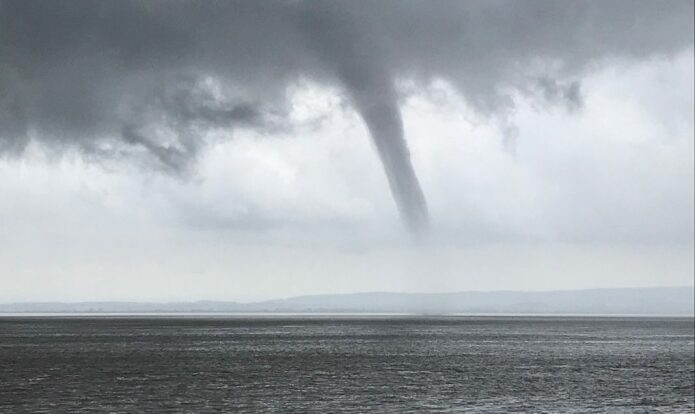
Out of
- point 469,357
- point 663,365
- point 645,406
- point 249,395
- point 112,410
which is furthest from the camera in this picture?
point 469,357

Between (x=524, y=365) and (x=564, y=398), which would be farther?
(x=524, y=365)

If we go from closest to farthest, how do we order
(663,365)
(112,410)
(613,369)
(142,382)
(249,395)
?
1. (112,410)
2. (249,395)
3. (142,382)
4. (613,369)
5. (663,365)

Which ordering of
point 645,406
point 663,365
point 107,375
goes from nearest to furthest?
point 645,406 < point 107,375 < point 663,365

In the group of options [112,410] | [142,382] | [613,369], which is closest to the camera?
[112,410]

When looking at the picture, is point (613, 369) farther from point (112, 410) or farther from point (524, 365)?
point (112, 410)

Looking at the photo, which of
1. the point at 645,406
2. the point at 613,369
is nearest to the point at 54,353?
the point at 613,369

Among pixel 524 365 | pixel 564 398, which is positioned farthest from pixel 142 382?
pixel 524 365

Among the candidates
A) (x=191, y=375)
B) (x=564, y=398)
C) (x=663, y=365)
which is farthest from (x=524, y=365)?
→ (x=191, y=375)

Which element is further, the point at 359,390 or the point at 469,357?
the point at 469,357

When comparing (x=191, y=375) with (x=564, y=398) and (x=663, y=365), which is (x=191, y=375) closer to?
(x=564, y=398)

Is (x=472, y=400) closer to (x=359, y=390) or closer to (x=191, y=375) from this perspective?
(x=359, y=390)
